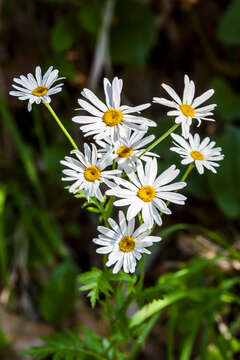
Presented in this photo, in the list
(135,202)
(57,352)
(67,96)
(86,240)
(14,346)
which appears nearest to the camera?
(135,202)

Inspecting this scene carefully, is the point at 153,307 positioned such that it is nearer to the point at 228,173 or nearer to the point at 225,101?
the point at 228,173

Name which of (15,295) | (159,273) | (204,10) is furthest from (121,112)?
(204,10)

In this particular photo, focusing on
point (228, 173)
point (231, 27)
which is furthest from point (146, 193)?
point (231, 27)

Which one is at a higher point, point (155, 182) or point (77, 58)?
point (77, 58)

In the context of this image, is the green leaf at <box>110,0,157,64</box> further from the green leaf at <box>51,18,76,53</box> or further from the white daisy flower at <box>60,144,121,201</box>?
the white daisy flower at <box>60,144,121,201</box>

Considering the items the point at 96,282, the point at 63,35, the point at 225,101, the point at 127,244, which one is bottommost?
the point at 96,282

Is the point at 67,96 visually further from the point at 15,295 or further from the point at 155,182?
the point at 155,182

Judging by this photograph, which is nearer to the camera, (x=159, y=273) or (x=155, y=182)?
(x=155, y=182)
